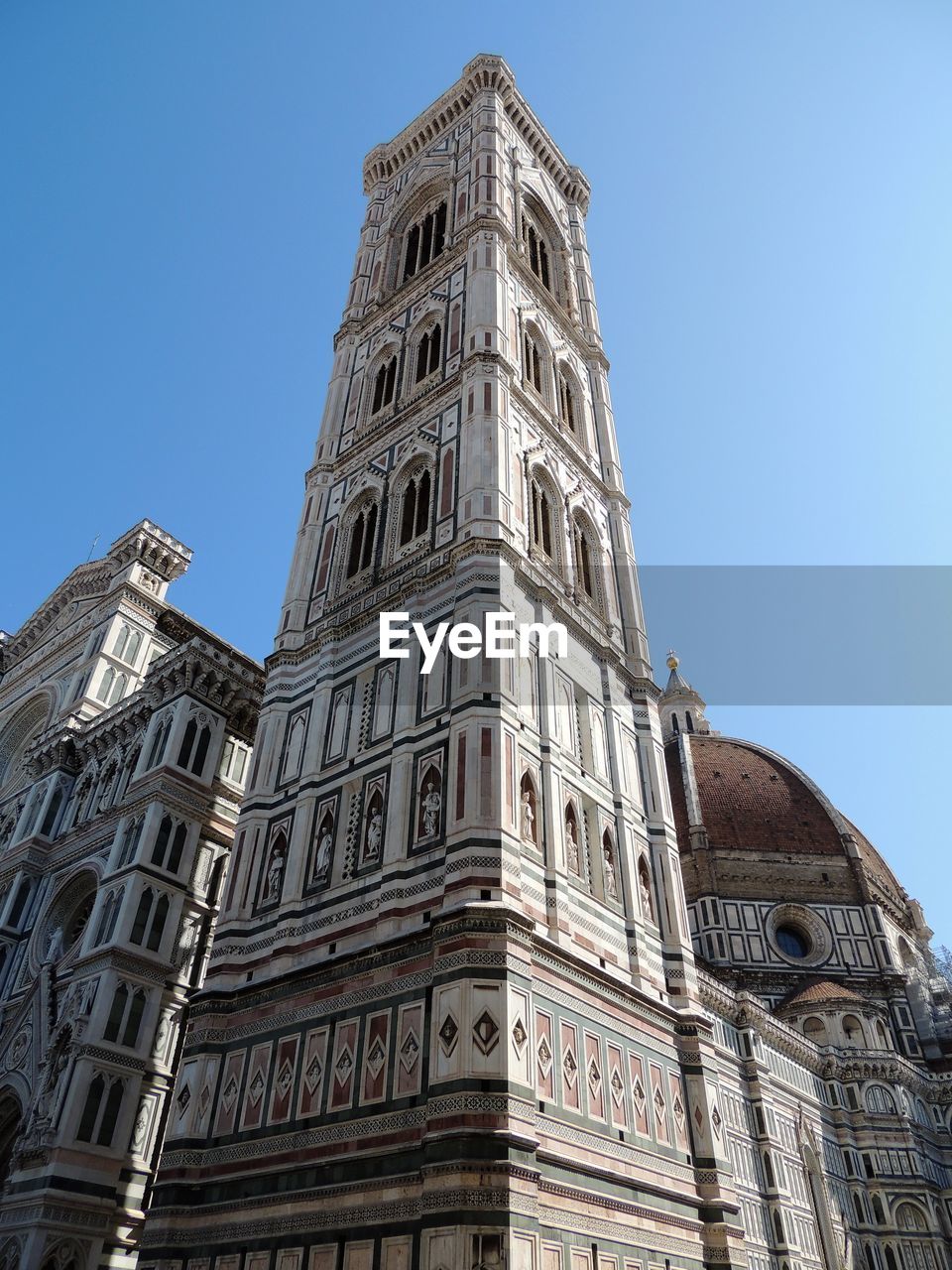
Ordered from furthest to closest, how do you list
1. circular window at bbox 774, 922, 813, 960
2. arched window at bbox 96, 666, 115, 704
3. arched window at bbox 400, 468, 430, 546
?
circular window at bbox 774, 922, 813, 960 < arched window at bbox 96, 666, 115, 704 < arched window at bbox 400, 468, 430, 546

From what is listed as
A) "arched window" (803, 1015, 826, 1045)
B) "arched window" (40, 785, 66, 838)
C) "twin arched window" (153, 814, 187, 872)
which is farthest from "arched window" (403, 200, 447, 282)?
"arched window" (803, 1015, 826, 1045)

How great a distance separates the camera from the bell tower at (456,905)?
11.8 m

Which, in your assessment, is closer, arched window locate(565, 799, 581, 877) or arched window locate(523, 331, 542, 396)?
arched window locate(565, 799, 581, 877)

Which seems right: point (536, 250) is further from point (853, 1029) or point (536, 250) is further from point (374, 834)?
point (853, 1029)

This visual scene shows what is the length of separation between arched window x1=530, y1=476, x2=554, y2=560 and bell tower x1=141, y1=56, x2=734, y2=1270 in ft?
0.27

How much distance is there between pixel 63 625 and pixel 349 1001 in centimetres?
2100

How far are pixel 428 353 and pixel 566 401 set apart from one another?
375cm

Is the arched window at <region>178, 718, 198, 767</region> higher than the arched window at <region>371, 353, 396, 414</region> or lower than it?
lower

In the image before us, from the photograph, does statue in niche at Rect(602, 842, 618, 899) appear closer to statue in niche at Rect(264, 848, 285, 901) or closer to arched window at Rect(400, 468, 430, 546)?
statue in niche at Rect(264, 848, 285, 901)

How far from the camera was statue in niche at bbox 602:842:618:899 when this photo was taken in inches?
628

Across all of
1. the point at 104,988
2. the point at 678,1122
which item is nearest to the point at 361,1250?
the point at 678,1122

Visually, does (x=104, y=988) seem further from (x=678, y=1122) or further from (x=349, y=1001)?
(x=678, y=1122)

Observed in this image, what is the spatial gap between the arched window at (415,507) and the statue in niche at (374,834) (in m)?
6.31

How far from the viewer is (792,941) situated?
1781 inches
